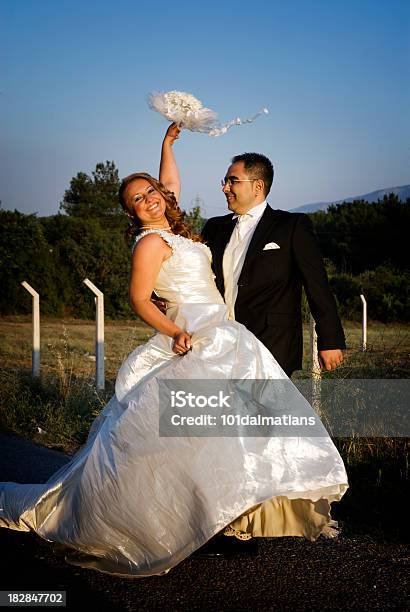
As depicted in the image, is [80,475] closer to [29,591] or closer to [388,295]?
[29,591]

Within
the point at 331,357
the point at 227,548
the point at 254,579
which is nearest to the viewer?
the point at 254,579

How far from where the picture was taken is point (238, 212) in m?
4.96

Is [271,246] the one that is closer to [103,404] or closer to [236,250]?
[236,250]

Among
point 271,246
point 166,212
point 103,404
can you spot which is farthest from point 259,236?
point 103,404

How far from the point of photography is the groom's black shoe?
4.34 meters

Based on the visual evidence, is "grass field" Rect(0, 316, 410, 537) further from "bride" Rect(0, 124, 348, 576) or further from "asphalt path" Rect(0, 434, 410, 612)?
"bride" Rect(0, 124, 348, 576)

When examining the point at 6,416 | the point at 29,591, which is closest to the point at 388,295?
the point at 6,416

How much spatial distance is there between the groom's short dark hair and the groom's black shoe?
6.97 ft

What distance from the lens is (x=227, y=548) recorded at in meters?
4.35

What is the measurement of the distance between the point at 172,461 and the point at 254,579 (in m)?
0.75

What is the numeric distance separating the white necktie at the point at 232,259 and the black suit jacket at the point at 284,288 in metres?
0.05

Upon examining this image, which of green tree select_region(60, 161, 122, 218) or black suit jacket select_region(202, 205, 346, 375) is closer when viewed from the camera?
black suit jacket select_region(202, 205, 346, 375)

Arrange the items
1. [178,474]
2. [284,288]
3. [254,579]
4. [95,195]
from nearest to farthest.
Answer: [178,474] < [254,579] < [284,288] < [95,195]

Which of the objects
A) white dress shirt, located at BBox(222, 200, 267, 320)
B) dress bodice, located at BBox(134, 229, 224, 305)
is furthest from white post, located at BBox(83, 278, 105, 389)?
dress bodice, located at BBox(134, 229, 224, 305)
